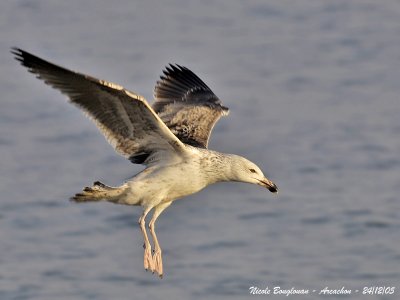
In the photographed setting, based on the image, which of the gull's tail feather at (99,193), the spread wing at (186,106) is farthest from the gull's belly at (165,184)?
the spread wing at (186,106)

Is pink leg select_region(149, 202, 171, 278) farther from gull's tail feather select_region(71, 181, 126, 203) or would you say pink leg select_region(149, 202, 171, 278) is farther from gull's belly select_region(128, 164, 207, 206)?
gull's tail feather select_region(71, 181, 126, 203)

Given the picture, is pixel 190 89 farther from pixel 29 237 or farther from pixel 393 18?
pixel 393 18

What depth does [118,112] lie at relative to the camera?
16500 millimetres

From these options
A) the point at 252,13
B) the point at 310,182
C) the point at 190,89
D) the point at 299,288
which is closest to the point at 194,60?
the point at 252,13

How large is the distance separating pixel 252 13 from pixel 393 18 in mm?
3556

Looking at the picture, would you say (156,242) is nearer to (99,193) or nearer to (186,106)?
(99,193)

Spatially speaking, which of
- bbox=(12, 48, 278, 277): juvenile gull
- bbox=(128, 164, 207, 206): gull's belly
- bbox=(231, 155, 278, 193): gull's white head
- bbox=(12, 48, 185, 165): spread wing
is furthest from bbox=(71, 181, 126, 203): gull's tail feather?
bbox=(231, 155, 278, 193): gull's white head

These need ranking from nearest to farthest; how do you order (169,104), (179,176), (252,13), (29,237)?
(179,176)
(169,104)
(29,237)
(252,13)

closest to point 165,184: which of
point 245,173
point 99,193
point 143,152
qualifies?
point 143,152

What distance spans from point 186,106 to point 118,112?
288 centimetres

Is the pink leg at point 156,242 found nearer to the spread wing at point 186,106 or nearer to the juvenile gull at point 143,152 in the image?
the juvenile gull at point 143,152

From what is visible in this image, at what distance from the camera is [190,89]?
20172 mm

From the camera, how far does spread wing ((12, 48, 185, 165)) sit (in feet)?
52.5

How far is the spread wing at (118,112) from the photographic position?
1602cm
